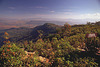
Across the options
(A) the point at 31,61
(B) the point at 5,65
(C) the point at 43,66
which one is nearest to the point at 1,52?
(B) the point at 5,65

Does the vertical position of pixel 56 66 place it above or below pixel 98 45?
below

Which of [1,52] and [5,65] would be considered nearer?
[5,65]

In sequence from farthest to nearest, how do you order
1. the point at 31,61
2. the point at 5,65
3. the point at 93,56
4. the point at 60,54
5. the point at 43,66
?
1. the point at 60,54
2. the point at 93,56
3. the point at 31,61
4. the point at 43,66
5. the point at 5,65

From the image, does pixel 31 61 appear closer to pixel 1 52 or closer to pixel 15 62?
pixel 15 62

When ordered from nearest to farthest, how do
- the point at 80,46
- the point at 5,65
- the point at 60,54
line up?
the point at 5,65, the point at 60,54, the point at 80,46

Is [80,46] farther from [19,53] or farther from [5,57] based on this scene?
[5,57]

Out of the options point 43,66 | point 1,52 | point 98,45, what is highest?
point 98,45

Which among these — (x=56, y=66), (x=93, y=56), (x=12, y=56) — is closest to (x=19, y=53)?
(x=12, y=56)

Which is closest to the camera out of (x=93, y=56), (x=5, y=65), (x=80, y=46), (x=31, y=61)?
(x=5, y=65)

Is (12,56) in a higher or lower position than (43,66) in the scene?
higher
